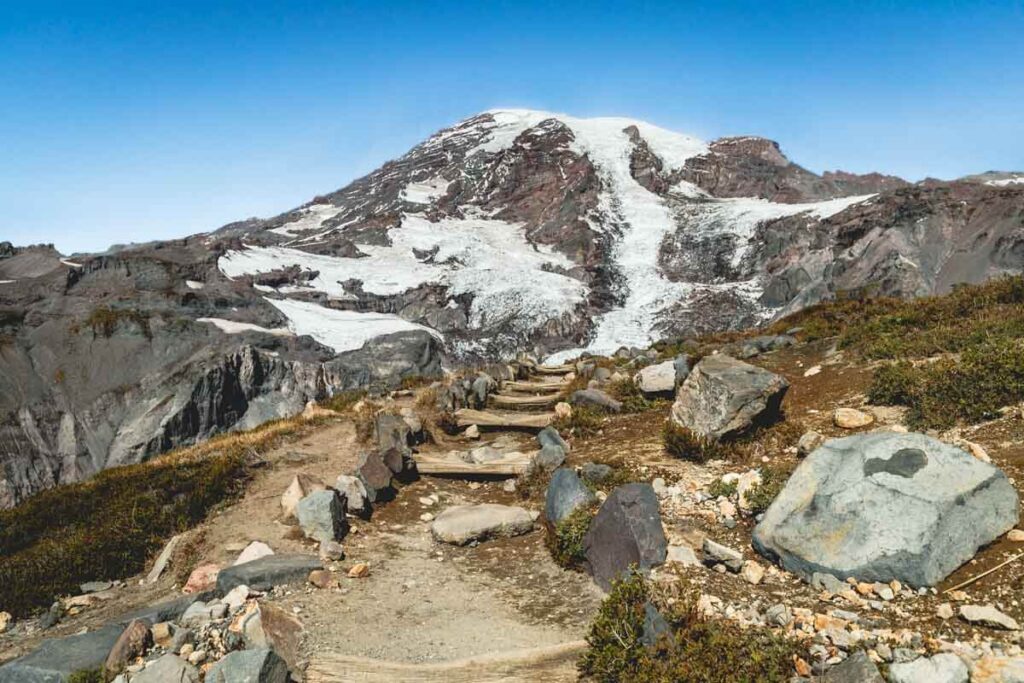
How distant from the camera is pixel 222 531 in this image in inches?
355

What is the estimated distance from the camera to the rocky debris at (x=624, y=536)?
21.6 feet

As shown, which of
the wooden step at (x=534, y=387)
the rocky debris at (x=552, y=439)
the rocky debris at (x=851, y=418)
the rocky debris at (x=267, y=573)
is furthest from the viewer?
the wooden step at (x=534, y=387)

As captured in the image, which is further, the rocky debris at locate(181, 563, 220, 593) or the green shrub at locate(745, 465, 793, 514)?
the rocky debris at locate(181, 563, 220, 593)

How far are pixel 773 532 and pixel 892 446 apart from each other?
1432mm

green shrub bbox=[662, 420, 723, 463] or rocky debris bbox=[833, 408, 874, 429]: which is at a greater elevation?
rocky debris bbox=[833, 408, 874, 429]

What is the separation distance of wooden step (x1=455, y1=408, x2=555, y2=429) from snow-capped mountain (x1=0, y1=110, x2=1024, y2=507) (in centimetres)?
1412

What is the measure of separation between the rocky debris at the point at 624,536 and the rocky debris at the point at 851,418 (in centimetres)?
384

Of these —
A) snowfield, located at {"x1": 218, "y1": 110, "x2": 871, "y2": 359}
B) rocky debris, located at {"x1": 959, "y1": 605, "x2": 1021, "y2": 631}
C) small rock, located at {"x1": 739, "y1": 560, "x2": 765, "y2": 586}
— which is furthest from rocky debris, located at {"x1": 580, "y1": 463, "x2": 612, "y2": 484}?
snowfield, located at {"x1": 218, "y1": 110, "x2": 871, "y2": 359}

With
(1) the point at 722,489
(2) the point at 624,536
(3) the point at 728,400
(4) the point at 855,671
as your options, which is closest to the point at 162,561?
(2) the point at 624,536

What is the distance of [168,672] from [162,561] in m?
3.67

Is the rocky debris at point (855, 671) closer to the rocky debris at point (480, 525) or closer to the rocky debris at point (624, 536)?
the rocky debris at point (624, 536)

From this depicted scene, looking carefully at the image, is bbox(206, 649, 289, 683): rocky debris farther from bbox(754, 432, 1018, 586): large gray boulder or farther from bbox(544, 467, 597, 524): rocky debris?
bbox(754, 432, 1018, 586): large gray boulder

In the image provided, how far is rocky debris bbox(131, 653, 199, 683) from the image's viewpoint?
5254mm

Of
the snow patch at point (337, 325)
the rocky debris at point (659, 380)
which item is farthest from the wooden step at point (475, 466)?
the snow patch at point (337, 325)
